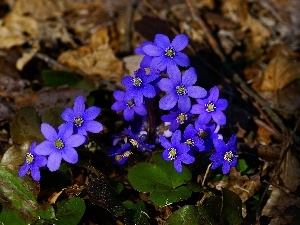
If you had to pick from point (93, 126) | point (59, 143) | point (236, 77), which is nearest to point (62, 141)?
point (59, 143)

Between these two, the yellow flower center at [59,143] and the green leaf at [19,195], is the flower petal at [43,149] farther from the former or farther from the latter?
the green leaf at [19,195]

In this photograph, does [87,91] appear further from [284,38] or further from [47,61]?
[284,38]

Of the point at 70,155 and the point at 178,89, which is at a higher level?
the point at 178,89

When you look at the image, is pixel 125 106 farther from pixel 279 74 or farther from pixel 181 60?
pixel 279 74

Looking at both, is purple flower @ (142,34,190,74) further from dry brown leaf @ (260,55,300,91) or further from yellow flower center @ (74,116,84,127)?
dry brown leaf @ (260,55,300,91)

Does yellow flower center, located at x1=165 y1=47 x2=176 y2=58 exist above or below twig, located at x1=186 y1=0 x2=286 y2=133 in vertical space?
above

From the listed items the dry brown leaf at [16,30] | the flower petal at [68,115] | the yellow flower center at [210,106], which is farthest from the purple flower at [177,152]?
the dry brown leaf at [16,30]

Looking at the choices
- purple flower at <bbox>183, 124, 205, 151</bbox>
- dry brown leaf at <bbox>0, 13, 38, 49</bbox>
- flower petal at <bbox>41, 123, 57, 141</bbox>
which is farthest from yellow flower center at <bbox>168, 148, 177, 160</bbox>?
dry brown leaf at <bbox>0, 13, 38, 49</bbox>
